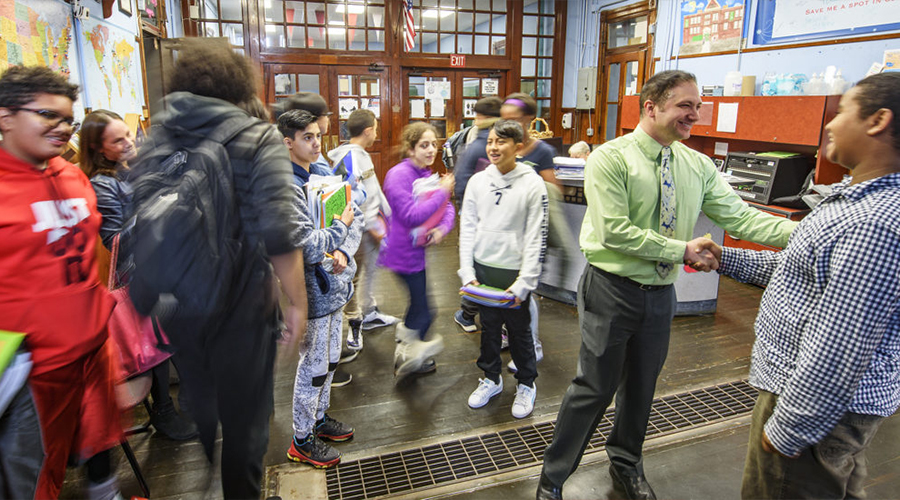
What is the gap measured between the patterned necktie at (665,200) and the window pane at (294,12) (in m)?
7.21

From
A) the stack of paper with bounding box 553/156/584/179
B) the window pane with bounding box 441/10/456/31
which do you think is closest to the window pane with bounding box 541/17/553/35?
the window pane with bounding box 441/10/456/31

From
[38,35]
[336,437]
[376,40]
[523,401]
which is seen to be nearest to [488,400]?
[523,401]

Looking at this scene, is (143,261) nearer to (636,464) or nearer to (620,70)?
(636,464)

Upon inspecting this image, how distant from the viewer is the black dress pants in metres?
1.95

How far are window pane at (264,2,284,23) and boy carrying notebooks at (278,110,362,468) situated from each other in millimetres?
6342

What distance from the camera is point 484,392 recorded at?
9.52ft

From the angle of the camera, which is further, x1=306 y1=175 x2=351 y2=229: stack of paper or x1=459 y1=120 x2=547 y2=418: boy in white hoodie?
x1=459 y1=120 x2=547 y2=418: boy in white hoodie

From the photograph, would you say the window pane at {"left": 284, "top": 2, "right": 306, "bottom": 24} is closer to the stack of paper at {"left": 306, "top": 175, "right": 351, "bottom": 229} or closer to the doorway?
the doorway

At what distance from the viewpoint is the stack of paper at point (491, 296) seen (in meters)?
2.52

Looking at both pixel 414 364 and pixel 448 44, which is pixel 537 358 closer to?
pixel 414 364

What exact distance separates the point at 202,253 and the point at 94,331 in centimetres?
64

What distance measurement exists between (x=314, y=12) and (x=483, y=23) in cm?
262

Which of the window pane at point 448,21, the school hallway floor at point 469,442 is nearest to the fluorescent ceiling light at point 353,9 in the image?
the window pane at point 448,21

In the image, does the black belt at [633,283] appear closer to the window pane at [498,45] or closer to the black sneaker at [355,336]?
the black sneaker at [355,336]
